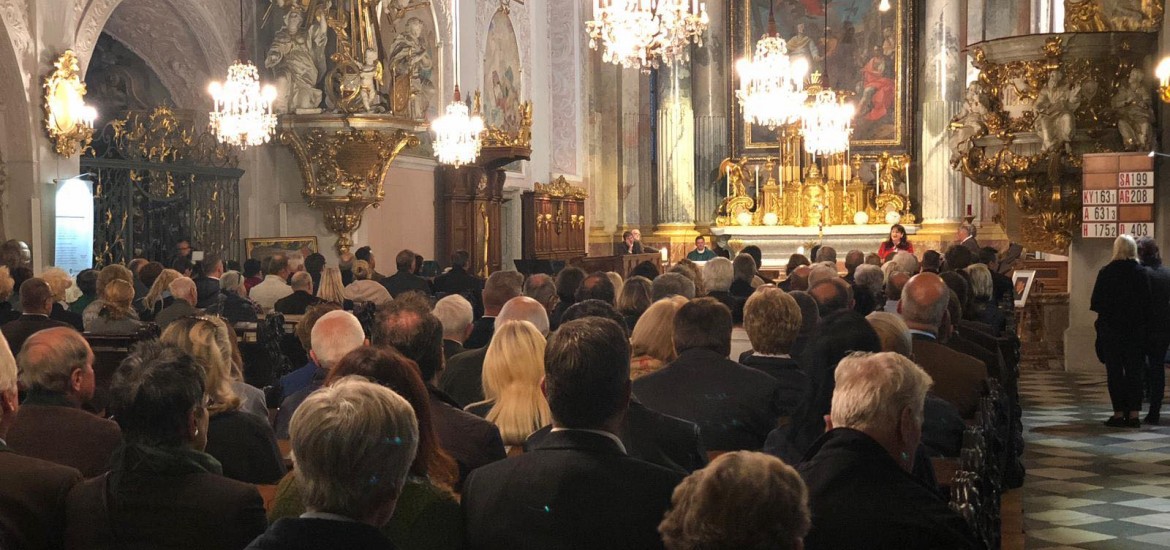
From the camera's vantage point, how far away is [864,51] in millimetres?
26250

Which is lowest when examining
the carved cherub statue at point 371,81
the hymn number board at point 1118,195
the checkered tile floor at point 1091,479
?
the checkered tile floor at point 1091,479

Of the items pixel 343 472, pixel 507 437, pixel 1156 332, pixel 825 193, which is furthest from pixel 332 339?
pixel 825 193

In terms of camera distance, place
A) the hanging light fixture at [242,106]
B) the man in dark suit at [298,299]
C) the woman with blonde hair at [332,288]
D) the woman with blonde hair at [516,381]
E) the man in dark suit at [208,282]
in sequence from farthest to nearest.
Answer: the hanging light fixture at [242,106] → the man in dark suit at [208,282] → the woman with blonde hair at [332,288] → the man in dark suit at [298,299] → the woman with blonde hair at [516,381]

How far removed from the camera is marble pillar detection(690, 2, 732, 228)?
26.6 m

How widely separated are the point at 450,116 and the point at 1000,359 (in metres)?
10.0

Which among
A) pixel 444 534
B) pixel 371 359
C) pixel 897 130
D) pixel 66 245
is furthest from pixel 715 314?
pixel 897 130

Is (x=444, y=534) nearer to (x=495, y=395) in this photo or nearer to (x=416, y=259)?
(x=495, y=395)

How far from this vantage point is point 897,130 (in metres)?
26.1

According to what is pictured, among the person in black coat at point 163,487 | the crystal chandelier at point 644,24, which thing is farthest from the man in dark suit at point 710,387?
the crystal chandelier at point 644,24

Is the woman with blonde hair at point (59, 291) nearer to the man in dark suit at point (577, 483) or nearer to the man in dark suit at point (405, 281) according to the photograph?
the man in dark suit at point (405, 281)

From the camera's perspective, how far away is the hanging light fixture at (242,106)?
13.4m

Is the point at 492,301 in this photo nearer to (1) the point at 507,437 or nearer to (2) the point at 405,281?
(1) the point at 507,437

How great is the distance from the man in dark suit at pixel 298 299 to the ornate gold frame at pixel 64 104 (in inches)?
138

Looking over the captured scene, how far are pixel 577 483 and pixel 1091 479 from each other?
21.5 feet
